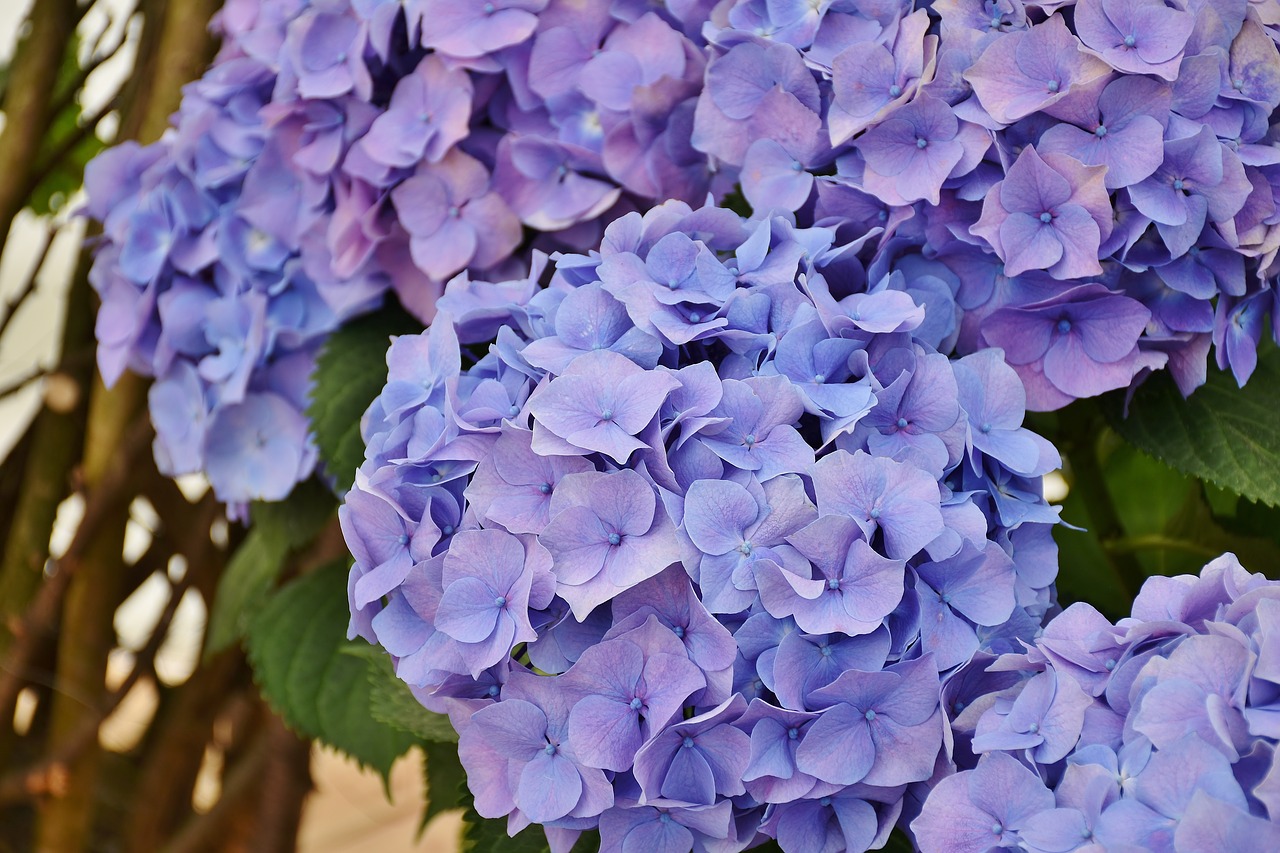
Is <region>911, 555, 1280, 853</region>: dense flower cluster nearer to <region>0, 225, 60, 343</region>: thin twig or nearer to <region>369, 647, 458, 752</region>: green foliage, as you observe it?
<region>369, 647, 458, 752</region>: green foliage

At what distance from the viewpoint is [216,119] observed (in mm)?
638

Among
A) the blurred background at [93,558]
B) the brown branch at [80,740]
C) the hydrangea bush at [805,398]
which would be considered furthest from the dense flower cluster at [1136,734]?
the brown branch at [80,740]

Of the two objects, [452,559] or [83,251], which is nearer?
[452,559]

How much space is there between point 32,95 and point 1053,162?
0.73m

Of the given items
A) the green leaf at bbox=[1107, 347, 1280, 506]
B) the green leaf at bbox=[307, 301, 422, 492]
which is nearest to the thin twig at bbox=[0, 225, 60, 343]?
the green leaf at bbox=[307, 301, 422, 492]

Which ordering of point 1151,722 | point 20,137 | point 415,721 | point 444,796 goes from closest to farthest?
point 1151,722 < point 415,721 < point 444,796 < point 20,137

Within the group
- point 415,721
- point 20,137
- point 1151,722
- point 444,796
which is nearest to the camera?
point 1151,722

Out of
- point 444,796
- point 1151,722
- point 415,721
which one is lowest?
point 444,796

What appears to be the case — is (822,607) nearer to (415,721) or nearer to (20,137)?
(415,721)

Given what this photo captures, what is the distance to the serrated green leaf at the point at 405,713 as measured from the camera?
1.62ft

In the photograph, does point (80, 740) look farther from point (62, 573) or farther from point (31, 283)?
point (31, 283)

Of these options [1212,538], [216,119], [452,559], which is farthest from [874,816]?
[216,119]

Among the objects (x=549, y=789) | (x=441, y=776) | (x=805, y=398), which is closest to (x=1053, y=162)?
(x=805, y=398)

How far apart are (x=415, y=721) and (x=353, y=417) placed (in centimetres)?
16
